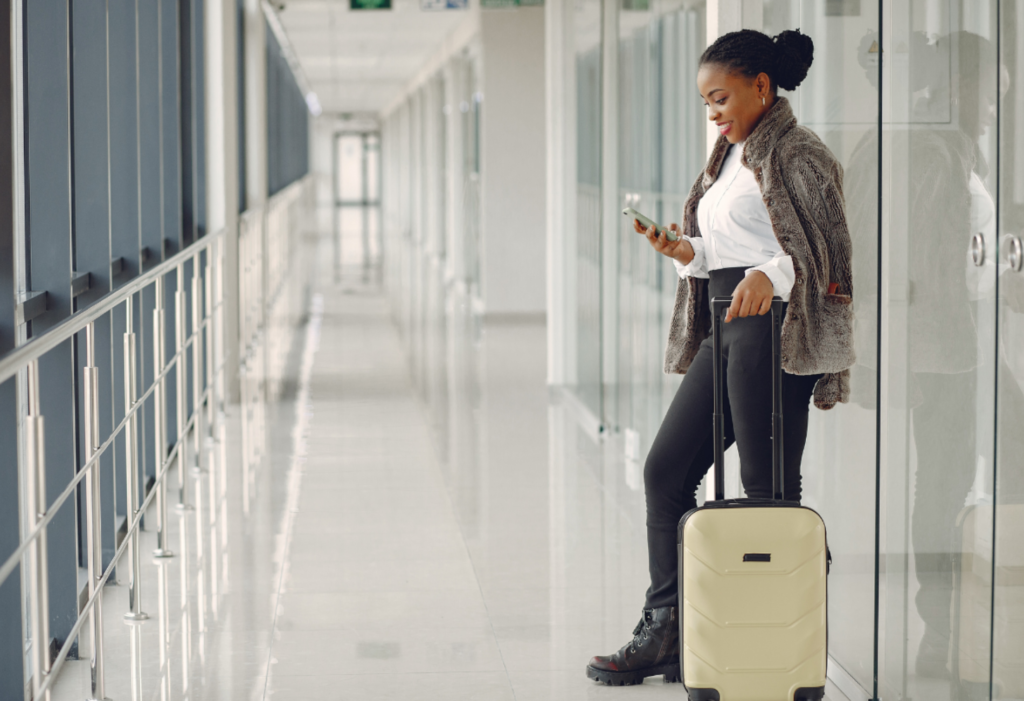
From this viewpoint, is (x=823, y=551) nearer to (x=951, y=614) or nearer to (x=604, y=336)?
(x=951, y=614)

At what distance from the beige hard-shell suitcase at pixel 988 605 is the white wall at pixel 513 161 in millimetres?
8435

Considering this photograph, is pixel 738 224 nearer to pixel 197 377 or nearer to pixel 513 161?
pixel 197 377

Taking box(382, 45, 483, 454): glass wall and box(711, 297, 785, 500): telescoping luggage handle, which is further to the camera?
box(382, 45, 483, 454): glass wall

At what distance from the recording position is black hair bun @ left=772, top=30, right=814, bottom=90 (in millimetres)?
2506

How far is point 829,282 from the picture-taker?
2479 mm

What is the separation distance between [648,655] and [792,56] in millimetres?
1356

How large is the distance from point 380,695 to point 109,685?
63 centimetres

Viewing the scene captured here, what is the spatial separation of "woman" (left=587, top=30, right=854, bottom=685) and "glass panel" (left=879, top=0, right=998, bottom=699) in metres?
0.14

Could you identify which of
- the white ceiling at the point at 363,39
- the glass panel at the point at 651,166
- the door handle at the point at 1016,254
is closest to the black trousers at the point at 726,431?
the door handle at the point at 1016,254

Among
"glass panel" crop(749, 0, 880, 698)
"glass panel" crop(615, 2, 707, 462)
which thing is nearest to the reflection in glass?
"glass panel" crop(749, 0, 880, 698)

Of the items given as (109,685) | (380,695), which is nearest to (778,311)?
(380,695)

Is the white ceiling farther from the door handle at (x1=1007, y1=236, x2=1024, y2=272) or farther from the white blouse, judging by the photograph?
the door handle at (x1=1007, y1=236, x2=1024, y2=272)

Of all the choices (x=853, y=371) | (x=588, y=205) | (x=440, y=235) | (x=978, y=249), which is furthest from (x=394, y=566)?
(x=440, y=235)

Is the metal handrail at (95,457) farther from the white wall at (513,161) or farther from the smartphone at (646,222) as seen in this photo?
the white wall at (513,161)
